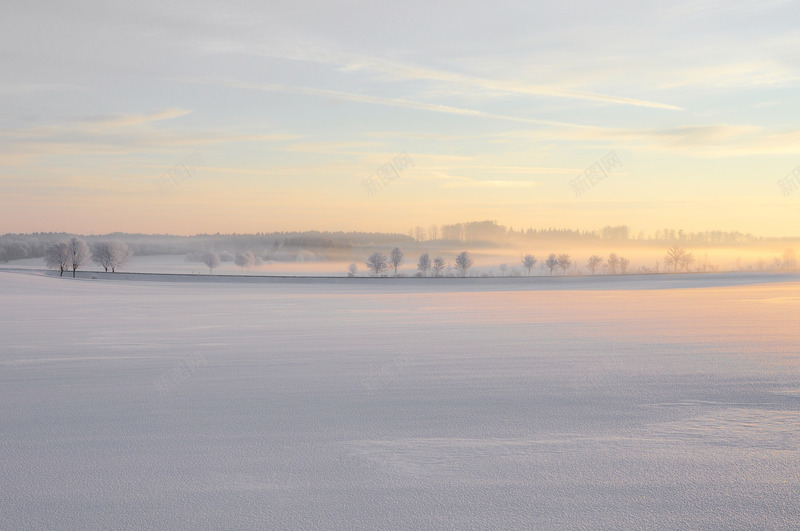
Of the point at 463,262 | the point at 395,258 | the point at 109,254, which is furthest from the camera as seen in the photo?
the point at 463,262

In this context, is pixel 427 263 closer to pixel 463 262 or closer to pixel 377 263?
pixel 463 262

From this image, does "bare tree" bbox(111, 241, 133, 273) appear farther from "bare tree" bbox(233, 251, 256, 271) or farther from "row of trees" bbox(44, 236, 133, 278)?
"bare tree" bbox(233, 251, 256, 271)

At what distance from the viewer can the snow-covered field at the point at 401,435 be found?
5.50 m

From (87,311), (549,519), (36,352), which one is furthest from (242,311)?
(549,519)

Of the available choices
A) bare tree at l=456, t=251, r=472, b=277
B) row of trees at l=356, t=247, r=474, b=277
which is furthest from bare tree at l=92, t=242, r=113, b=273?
bare tree at l=456, t=251, r=472, b=277

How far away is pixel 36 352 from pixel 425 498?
12.4 m

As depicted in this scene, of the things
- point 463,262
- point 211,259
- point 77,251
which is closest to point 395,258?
point 463,262

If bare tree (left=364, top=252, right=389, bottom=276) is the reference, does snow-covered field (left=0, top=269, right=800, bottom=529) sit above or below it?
below

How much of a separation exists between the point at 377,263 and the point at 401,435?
124m

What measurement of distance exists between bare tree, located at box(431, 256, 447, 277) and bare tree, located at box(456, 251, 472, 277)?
3620 millimetres

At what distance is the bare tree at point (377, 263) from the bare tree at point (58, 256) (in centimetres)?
5569

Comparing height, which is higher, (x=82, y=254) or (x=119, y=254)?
(x=119, y=254)

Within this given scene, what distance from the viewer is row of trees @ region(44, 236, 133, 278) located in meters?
107

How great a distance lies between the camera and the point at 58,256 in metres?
107
